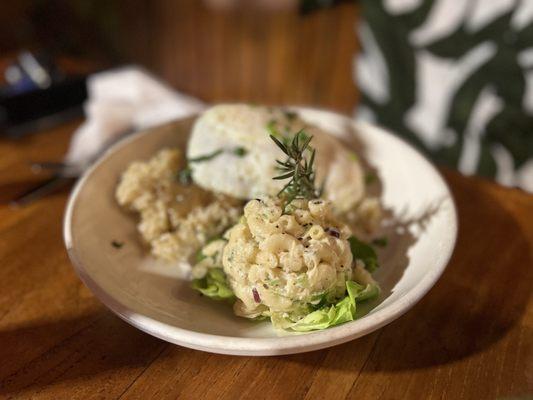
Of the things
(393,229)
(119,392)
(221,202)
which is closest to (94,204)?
(221,202)

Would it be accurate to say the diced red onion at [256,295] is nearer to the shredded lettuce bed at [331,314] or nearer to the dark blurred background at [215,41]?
the shredded lettuce bed at [331,314]

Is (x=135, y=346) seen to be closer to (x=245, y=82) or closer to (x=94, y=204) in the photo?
(x=94, y=204)

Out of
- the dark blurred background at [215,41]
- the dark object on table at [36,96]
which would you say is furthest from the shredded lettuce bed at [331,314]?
the dark blurred background at [215,41]

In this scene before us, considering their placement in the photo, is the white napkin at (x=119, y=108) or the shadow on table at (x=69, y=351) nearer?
the shadow on table at (x=69, y=351)

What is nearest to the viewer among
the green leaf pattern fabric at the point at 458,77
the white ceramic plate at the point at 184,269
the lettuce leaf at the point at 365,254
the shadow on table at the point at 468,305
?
the white ceramic plate at the point at 184,269

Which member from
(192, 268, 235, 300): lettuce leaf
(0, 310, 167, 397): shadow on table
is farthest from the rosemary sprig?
(0, 310, 167, 397): shadow on table

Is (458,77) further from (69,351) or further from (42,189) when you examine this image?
(69,351)

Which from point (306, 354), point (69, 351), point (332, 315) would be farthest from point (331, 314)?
point (69, 351)
